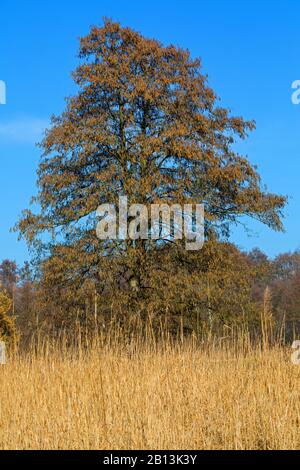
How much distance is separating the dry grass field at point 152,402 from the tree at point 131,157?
7.56m

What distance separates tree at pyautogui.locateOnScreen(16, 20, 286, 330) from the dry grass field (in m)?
7.56

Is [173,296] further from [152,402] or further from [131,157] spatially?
[152,402]

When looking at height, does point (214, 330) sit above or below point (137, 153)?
below

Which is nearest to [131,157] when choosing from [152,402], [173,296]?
[173,296]

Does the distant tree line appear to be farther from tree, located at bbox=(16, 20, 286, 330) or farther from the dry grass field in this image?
the dry grass field

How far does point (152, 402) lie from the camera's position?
798 cm

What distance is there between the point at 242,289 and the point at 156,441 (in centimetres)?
1137

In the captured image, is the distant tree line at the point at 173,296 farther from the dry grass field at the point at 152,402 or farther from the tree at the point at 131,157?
the dry grass field at the point at 152,402

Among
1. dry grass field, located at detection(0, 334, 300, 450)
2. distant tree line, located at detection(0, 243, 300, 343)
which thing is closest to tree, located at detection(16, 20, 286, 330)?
distant tree line, located at detection(0, 243, 300, 343)

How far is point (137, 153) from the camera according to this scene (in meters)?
18.1

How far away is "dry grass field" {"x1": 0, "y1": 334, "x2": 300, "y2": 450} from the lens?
729 cm

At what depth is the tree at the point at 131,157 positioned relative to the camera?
17.7 m

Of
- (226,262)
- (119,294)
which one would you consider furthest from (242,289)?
(119,294)
